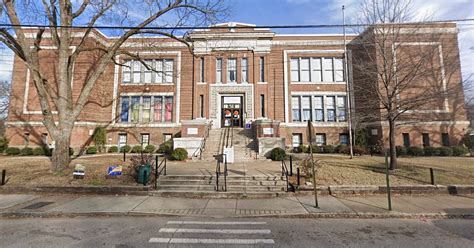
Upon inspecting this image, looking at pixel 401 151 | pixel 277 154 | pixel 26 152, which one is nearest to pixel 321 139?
pixel 401 151

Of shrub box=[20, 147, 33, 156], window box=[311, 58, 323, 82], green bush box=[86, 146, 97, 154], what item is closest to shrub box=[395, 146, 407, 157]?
window box=[311, 58, 323, 82]

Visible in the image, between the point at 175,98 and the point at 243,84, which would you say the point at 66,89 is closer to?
the point at 175,98

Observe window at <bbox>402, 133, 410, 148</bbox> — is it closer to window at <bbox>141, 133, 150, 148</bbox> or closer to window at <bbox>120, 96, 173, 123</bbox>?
window at <bbox>120, 96, 173, 123</bbox>

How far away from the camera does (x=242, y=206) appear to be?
24.3 ft

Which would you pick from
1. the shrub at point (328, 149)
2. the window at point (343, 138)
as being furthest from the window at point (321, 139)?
the shrub at point (328, 149)

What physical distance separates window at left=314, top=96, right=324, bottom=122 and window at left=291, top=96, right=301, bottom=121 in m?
1.83

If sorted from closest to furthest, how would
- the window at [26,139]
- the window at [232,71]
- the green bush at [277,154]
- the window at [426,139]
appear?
1. the green bush at [277,154]
2. the window at [26,139]
3. the window at [426,139]
4. the window at [232,71]

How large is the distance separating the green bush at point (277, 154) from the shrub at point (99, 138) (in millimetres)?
16640

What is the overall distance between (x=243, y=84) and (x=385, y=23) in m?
14.0

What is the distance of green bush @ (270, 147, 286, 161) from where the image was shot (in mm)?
14797

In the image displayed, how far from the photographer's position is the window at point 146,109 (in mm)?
23500

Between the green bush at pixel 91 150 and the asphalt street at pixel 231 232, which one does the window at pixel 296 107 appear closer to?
the asphalt street at pixel 231 232

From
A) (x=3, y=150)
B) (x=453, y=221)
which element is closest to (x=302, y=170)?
(x=453, y=221)

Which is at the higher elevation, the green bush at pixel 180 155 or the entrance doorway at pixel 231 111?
the entrance doorway at pixel 231 111
